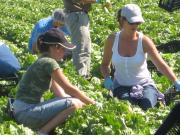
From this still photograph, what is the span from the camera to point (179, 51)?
10.6 meters

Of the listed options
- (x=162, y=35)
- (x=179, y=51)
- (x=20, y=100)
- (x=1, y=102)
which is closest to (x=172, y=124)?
(x=20, y=100)

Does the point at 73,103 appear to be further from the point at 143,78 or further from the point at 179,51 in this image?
the point at 179,51

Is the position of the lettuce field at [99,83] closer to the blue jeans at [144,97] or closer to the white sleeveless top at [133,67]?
the blue jeans at [144,97]

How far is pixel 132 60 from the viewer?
7.05 meters

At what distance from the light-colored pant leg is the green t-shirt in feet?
8.55

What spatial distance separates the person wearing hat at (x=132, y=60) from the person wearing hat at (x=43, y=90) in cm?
93

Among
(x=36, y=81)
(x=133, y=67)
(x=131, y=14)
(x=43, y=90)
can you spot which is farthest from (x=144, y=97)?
(x=36, y=81)

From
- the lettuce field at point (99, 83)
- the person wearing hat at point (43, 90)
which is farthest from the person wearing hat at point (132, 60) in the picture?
the person wearing hat at point (43, 90)

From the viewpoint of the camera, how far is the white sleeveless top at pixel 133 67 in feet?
23.1

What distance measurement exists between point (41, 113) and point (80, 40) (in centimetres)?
296

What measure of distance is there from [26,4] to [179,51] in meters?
11.5

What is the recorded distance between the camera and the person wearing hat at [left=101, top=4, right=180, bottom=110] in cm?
688

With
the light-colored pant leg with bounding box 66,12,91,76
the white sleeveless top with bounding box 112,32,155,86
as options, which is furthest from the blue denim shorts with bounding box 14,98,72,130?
the light-colored pant leg with bounding box 66,12,91,76

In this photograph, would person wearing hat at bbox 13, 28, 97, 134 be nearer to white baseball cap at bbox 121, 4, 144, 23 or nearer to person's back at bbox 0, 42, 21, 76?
white baseball cap at bbox 121, 4, 144, 23
